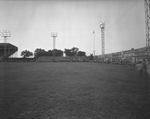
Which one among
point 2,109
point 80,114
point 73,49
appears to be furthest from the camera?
point 73,49

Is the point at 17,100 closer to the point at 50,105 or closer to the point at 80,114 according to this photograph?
the point at 50,105

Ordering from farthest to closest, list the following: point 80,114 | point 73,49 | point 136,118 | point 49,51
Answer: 1. point 73,49
2. point 49,51
3. point 80,114
4. point 136,118

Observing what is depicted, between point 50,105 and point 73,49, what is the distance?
9927cm

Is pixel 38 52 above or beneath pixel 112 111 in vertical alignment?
above

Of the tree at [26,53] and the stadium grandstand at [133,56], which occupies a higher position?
the tree at [26,53]

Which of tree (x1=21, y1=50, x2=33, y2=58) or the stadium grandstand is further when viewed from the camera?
tree (x1=21, y1=50, x2=33, y2=58)

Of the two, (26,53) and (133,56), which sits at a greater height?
(26,53)

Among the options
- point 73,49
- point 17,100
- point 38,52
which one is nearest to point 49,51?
point 38,52

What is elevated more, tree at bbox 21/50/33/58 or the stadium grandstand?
tree at bbox 21/50/33/58

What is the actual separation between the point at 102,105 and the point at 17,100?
2725mm

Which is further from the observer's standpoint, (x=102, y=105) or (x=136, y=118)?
(x=102, y=105)

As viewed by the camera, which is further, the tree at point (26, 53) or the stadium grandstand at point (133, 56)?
the tree at point (26, 53)

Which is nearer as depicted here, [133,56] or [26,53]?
[133,56]

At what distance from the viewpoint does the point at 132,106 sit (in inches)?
129
